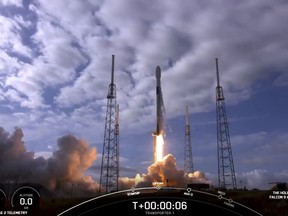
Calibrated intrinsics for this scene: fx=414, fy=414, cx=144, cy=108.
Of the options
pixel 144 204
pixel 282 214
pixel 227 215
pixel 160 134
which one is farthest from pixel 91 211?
pixel 160 134

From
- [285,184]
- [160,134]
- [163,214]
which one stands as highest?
[160,134]

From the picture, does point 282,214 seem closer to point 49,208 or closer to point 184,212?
point 184,212

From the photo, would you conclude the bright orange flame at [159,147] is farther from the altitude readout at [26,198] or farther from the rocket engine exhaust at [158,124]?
the altitude readout at [26,198]

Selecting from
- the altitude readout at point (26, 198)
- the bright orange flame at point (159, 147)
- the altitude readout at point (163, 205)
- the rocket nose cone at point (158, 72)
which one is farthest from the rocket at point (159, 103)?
the altitude readout at point (26, 198)

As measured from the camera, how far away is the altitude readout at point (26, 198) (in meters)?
47.2

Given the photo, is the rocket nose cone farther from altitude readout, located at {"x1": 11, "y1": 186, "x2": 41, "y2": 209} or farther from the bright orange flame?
altitude readout, located at {"x1": 11, "y1": 186, "x2": 41, "y2": 209}

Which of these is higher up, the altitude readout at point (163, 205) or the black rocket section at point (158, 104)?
the black rocket section at point (158, 104)

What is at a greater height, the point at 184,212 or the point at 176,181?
the point at 176,181

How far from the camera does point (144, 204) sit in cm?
4781

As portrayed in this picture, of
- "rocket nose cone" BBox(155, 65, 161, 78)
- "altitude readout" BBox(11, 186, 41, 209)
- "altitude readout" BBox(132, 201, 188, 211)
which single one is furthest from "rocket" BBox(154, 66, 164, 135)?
"altitude readout" BBox(11, 186, 41, 209)

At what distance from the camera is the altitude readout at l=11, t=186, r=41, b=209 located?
155 feet

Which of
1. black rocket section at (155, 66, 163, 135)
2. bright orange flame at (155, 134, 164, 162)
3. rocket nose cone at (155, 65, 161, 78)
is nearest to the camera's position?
bright orange flame at (155, 134, 164, 162)

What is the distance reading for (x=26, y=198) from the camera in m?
47.5

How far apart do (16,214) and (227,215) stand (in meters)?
25.0
